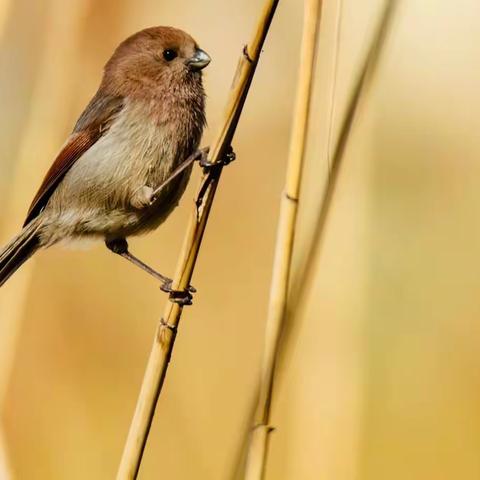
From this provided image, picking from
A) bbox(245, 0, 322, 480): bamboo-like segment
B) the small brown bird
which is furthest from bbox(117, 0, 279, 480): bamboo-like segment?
the small brown bird

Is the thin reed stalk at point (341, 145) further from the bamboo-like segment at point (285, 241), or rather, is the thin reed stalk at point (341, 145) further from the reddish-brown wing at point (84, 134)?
the reddish-brown wing at point (84, 134)

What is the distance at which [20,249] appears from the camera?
4.84 feet

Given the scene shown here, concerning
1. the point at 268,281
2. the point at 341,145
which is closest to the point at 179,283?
the point at 341,145

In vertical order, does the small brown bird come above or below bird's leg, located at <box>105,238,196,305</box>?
above

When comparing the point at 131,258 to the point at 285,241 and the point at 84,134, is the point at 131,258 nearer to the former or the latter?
the point at 84,134

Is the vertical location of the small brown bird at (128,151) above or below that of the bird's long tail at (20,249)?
above

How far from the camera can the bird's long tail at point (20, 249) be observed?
1441 millimetres

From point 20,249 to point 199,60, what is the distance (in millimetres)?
470

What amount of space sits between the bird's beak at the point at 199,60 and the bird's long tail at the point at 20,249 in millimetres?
405

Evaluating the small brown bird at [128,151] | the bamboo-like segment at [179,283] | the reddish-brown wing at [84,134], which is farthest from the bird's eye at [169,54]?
the bamboo-like segment at [179,283]

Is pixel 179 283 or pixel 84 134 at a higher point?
pixel 84 134

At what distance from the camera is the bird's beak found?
1.42m

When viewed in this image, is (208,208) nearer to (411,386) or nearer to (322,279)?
(322,279)

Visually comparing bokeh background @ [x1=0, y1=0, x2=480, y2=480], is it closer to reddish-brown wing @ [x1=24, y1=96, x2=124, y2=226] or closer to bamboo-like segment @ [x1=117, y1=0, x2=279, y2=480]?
reddish-brown wing @ [x1=24, y1=96, x2=124, y2=226]
